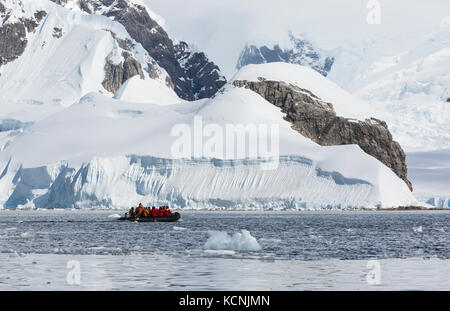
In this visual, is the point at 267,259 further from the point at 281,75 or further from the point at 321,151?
the point at 281,75

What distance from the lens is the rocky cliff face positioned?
177750 millimetres

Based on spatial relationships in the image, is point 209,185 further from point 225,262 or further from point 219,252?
point 225,262

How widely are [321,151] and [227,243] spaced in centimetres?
9556

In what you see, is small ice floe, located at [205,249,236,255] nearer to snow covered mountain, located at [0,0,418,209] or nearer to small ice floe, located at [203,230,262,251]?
small ice floe, located at [203,230,262,251]

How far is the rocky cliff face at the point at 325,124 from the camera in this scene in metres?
178

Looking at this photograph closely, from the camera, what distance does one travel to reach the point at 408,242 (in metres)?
49.8

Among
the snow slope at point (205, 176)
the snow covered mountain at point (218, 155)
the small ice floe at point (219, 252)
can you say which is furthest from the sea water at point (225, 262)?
the snow covered mountain at point (218, 155)

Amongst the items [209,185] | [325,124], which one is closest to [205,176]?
[209,185]

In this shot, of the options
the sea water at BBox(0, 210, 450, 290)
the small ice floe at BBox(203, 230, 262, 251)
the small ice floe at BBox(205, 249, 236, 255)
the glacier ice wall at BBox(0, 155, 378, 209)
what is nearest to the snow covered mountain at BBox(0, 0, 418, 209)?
the glacier ice wall at BBox(0, 155, 378, 209)
